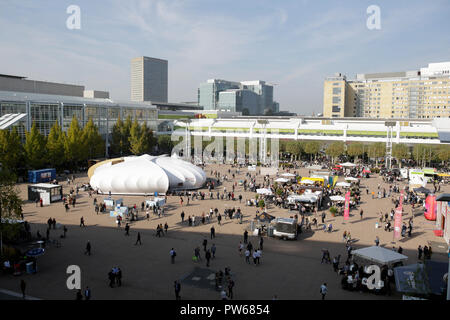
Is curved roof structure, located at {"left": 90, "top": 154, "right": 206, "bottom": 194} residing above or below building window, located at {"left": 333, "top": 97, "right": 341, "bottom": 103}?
below

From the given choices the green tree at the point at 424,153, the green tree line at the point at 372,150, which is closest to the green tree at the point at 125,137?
the green tree line at the point at 372,150

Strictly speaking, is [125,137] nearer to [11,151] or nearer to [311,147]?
[11,151]

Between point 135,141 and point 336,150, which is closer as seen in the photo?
point 135,141

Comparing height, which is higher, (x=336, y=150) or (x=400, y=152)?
(x=336, y=150)

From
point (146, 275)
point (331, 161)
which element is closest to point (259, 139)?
point (331, 161)

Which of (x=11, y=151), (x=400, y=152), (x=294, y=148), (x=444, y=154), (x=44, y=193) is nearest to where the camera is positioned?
(x=44, y=193)

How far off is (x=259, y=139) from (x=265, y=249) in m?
51.1

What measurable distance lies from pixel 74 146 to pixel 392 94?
109 meters

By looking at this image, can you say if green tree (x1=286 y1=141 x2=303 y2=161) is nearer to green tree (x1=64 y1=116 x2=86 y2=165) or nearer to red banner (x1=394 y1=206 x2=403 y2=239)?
green tree (x1=64 y1=116 x2=86 y2=165)

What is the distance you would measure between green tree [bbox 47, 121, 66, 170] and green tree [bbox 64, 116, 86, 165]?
0.66 meters

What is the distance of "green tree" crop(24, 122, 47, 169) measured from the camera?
42.0 meters

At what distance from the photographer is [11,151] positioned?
133ft

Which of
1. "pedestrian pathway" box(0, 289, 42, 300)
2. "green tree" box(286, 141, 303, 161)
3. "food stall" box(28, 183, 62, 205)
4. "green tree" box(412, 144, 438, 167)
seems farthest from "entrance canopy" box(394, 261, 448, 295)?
"green tree" box(286, 141, 303, 161)

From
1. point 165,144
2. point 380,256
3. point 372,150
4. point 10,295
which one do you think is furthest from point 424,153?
point 10,295
